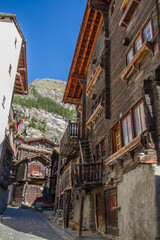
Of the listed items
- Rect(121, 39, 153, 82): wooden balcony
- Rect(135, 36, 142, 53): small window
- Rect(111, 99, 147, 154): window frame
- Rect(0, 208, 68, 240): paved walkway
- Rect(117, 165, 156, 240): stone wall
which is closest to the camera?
Rect(117, 165, 156, 240): stone wall

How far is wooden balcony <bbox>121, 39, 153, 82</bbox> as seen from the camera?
7336mm

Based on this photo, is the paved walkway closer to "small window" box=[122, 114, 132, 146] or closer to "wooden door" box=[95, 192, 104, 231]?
"wooden door" box=[95, 192, 104, 231]

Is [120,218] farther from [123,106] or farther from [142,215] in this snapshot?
[123,106]

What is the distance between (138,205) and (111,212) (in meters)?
3.73

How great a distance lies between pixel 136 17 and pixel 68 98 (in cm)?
1327

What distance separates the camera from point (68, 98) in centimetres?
2183

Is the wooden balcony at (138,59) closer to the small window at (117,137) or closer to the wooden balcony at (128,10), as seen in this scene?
the small window at (117,137)

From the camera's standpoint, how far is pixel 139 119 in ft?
25.8

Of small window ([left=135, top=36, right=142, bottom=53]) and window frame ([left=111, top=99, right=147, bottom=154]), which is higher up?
small window ([left=135, top=36, right=142, bottom=53])

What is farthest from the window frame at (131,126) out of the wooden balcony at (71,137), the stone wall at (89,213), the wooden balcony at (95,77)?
the wooden balcony at (71,137)

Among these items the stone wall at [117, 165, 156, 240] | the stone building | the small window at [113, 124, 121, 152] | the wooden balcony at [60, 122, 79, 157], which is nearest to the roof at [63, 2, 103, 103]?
the wooden balcony at [60, 122, 79, 157]

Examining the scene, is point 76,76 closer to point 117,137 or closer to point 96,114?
point 96,114

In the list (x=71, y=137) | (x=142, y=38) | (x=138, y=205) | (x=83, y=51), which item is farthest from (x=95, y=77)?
(x=138, y=205)

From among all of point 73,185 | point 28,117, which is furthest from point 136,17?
point 28,117
